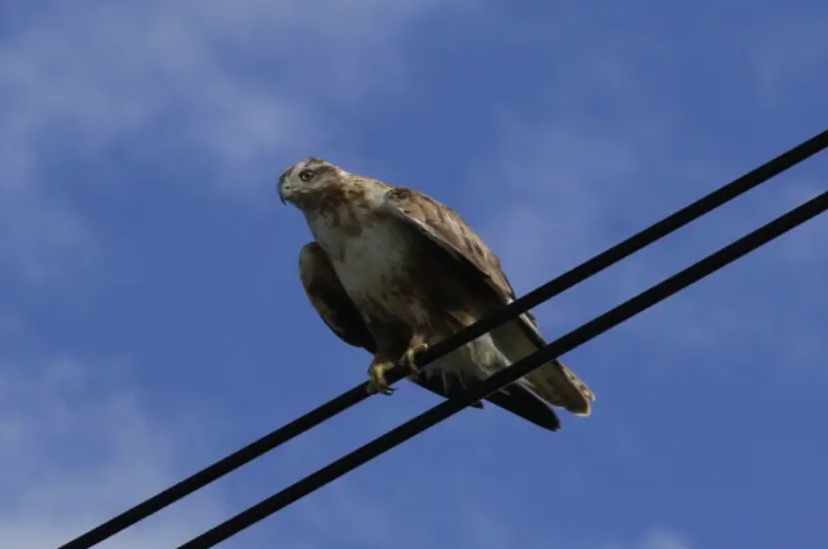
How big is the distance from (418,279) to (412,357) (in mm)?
781

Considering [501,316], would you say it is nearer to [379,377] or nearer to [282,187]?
[379,377]

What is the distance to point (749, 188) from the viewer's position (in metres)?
5.02

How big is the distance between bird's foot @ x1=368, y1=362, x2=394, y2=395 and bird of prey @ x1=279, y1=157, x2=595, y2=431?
0.03 m

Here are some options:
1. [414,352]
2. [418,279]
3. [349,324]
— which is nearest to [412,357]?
[414,352]

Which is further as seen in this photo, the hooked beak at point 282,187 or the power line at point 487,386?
the hooked beak at point 282,187

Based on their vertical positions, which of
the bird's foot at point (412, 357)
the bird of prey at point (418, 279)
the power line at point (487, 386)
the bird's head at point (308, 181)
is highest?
the bird's head at point (308, 181)

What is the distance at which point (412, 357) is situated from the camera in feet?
25.8

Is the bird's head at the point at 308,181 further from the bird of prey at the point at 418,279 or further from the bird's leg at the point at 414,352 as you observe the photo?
the bird's leg at the point at 414,352

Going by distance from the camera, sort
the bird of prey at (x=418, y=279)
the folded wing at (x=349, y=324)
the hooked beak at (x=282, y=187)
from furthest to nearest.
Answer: the hooked beak at (x=282, y=187) < the folded wing at (x=349, y=324) < the bird of prey at (x=418, y=279)

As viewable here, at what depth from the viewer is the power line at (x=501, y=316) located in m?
4.98

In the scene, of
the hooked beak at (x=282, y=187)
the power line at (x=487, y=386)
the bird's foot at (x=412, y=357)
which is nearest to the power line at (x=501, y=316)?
the power line at (x=487, y=386)

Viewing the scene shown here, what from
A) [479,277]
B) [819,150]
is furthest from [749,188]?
[479,277]

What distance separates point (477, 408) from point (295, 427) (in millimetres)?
3358

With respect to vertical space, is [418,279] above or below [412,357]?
above
